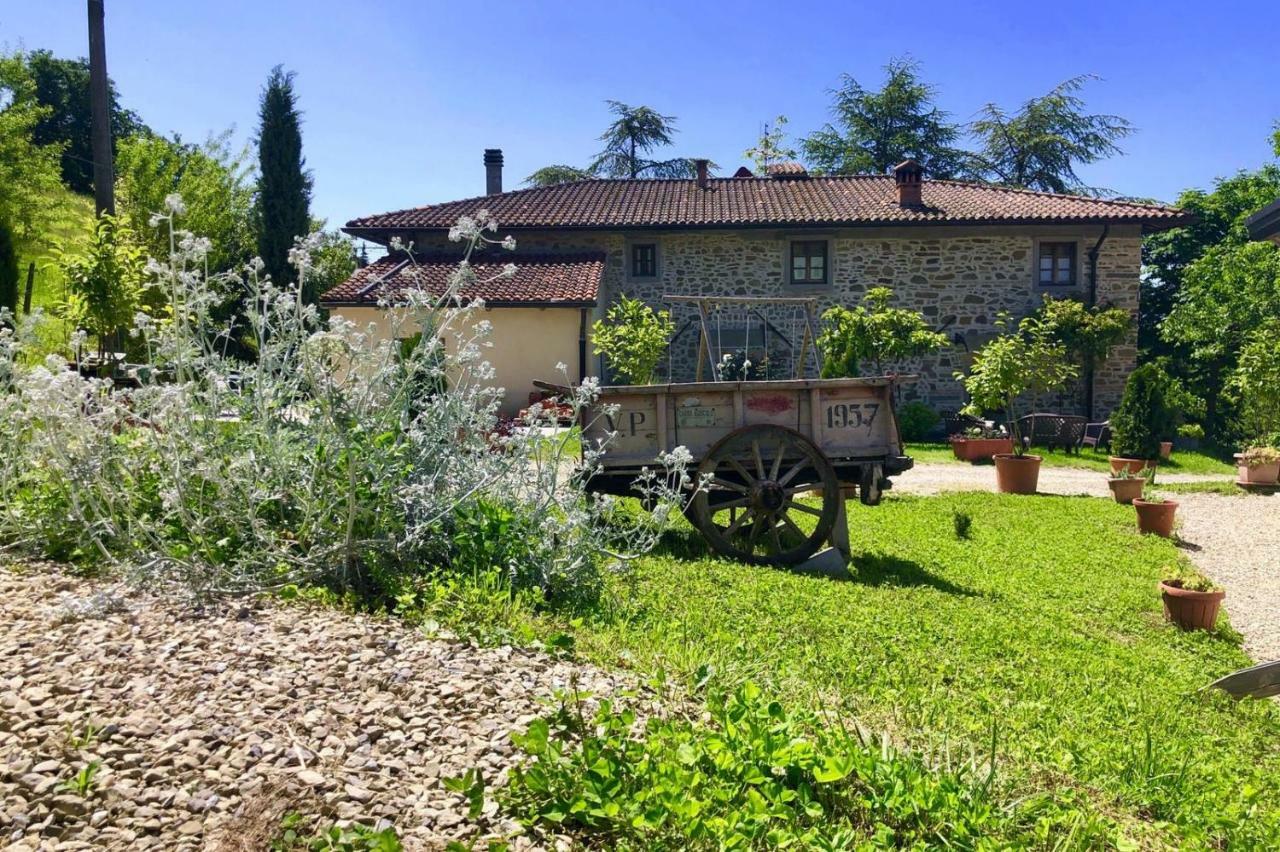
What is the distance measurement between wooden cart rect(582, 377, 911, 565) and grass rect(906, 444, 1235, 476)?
7.81 metres

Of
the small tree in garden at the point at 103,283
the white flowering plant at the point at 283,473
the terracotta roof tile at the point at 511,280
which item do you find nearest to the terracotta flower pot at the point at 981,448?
the terracotta roof tile at the point at 511,280

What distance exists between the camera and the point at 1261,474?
11922mm

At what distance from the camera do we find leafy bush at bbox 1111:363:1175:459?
518 inches

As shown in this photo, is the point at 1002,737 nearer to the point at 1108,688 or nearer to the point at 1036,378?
the point at 1108,688

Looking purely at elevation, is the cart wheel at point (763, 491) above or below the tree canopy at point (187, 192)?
below

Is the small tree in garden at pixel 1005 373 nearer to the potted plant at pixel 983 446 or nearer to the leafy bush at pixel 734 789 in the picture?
the potted plant at pixel 983 446

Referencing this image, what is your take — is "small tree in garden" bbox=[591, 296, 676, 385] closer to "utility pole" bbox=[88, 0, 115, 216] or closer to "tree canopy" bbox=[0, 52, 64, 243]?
"utility pole" bbox=[88, 0, 115, 216]

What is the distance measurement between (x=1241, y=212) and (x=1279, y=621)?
76.3 ft

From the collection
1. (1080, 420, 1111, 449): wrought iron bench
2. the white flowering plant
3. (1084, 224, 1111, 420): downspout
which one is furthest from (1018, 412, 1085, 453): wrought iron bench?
the white flowering plant

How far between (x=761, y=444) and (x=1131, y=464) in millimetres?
7712

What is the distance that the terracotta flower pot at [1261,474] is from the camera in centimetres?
1190

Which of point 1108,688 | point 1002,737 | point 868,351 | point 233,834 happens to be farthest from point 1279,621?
point 868,351

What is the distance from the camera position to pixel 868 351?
16406 millimetres

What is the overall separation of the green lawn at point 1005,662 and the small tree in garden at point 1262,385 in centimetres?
778
